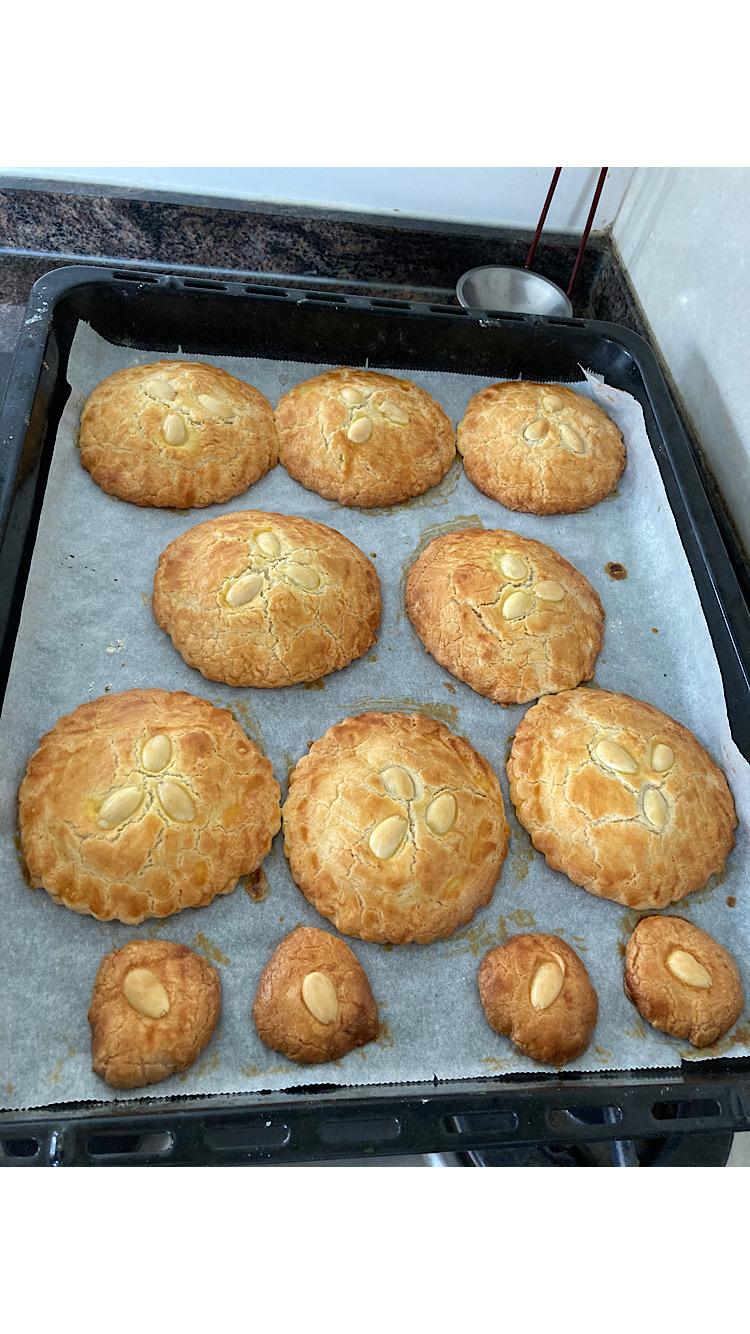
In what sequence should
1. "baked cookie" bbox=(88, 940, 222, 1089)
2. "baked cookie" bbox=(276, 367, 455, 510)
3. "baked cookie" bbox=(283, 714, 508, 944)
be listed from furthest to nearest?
"baked cookie" bbox=(276, 367, 455, 510) < "baked cookie" bbox=(283, 714, 508, 944) < "baked cookie" bbox=(88, 940, 222, 1089)

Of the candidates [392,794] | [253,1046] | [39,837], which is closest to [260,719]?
[392,794]

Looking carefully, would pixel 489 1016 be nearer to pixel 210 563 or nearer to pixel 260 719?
pixel 260 719

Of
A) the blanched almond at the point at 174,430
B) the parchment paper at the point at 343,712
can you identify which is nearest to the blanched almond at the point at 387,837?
the parchment paper at the point at 343,712

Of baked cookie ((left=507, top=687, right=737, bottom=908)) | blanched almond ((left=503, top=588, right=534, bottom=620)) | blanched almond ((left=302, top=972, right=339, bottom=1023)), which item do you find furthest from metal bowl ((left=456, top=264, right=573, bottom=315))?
blanched almond ((left=302, top=972, right=339, bottom=1023))

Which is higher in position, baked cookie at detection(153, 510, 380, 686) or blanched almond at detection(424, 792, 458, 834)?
baked cookie at detection(153, 510, 380, 686)

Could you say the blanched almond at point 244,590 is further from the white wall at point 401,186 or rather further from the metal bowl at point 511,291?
the white wall at point 401,186

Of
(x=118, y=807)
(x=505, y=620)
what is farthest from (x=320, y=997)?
(x=505, y=620)

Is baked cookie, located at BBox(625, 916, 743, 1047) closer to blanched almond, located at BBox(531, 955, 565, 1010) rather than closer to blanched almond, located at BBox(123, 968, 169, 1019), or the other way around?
blanched almond, located at BBox(531, 955, 565, 1010)
